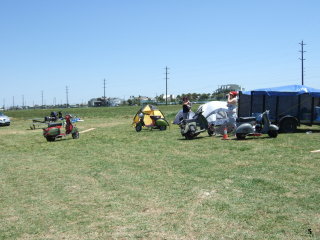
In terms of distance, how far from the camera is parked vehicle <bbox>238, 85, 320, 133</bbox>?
16.7 m

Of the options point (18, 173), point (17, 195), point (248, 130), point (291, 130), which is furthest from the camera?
point (291, 130)

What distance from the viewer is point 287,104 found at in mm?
17844

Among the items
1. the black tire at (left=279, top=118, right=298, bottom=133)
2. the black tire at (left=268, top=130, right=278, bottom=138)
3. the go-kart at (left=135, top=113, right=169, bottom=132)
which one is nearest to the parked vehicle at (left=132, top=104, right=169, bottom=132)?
the go-kart at (left=135, top=113, right=169, bottom=132)

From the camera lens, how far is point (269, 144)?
12.4 meters

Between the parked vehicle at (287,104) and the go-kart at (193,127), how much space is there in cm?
287

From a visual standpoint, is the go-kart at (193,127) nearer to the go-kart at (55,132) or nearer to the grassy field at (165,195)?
the grassy field at (165,195)

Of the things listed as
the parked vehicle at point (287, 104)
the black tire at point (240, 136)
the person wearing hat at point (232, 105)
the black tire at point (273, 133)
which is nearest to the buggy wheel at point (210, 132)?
the person wearing hat at point (232, 105)

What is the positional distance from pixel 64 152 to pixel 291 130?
10096 millimetres

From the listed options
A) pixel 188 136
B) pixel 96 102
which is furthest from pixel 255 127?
pixel 96 102

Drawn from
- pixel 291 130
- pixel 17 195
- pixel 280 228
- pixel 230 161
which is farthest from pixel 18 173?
pixel 291 130

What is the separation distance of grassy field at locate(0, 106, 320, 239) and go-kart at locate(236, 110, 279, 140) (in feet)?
9.38

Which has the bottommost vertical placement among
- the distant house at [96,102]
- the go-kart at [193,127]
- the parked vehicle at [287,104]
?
the distant house at [96,102]

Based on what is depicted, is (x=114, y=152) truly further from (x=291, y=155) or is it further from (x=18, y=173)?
(x=291, y=155)

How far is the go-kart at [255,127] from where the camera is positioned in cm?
1412
